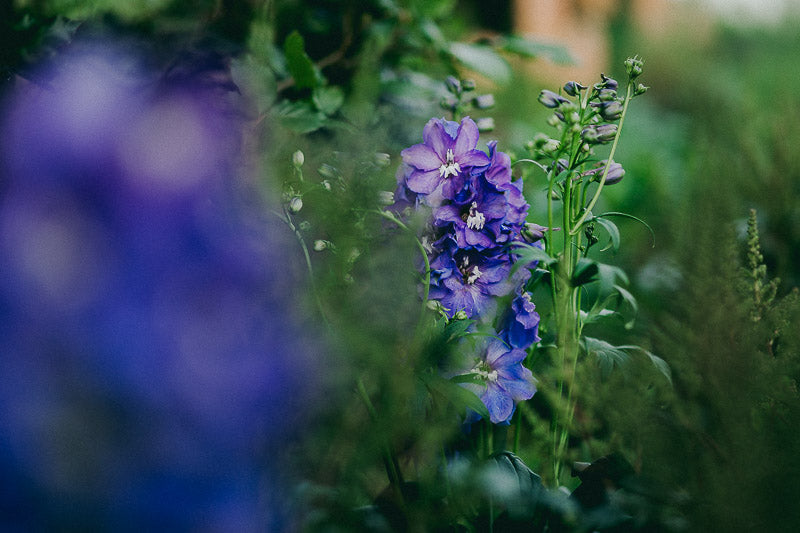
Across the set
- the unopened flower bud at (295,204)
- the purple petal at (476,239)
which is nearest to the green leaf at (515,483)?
the purple petal at (476,239)

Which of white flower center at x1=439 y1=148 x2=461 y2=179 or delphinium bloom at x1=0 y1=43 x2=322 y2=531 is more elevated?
white flower center at x1=439 y1=148 x2=461 y2=179

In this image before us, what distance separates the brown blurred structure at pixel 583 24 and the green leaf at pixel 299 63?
2.36 m

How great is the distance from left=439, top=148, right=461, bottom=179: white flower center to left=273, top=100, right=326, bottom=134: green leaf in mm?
444

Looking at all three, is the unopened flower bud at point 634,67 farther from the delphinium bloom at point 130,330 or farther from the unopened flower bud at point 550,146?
the delphinium bloom at point 130,330

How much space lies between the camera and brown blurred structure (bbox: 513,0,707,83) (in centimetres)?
432

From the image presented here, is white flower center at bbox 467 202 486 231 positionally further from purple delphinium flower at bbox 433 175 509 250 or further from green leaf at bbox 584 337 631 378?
green leaf at bbox 584 337 631 378

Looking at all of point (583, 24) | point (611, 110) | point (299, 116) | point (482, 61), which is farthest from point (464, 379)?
point (583, 24)

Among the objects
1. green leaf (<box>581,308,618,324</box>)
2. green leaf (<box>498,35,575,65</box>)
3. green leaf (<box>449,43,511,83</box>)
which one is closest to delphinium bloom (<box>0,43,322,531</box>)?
green leaf (<box>581,308,618,324</box>)

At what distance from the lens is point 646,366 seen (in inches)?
29.5

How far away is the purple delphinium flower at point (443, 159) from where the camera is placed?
81cm

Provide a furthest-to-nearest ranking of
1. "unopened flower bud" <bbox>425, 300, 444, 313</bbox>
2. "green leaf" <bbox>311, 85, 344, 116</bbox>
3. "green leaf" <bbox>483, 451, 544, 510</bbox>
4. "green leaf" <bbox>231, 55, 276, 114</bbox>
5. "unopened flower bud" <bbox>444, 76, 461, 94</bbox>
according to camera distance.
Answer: "green leaf" <bbox>311, 85, 344, 116</bbox>
"green leaf" <bbox>231, 55, 276, 114</bbox>
"unopened flower bud" <bbox>444, 76, 461, 94</bbox>
"unopened flower bud" <bbox>425, 300, 444, 313</bbox>
"green leaf" <bbox>483, 451, 544, 510</bbox>

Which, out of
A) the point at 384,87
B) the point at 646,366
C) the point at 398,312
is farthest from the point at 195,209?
the point at 384,87

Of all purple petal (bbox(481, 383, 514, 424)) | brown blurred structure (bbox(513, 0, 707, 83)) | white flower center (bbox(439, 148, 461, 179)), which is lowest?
purple petal (bbox(481, 383, 514, 424))

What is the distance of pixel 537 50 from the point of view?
4.91 ft
